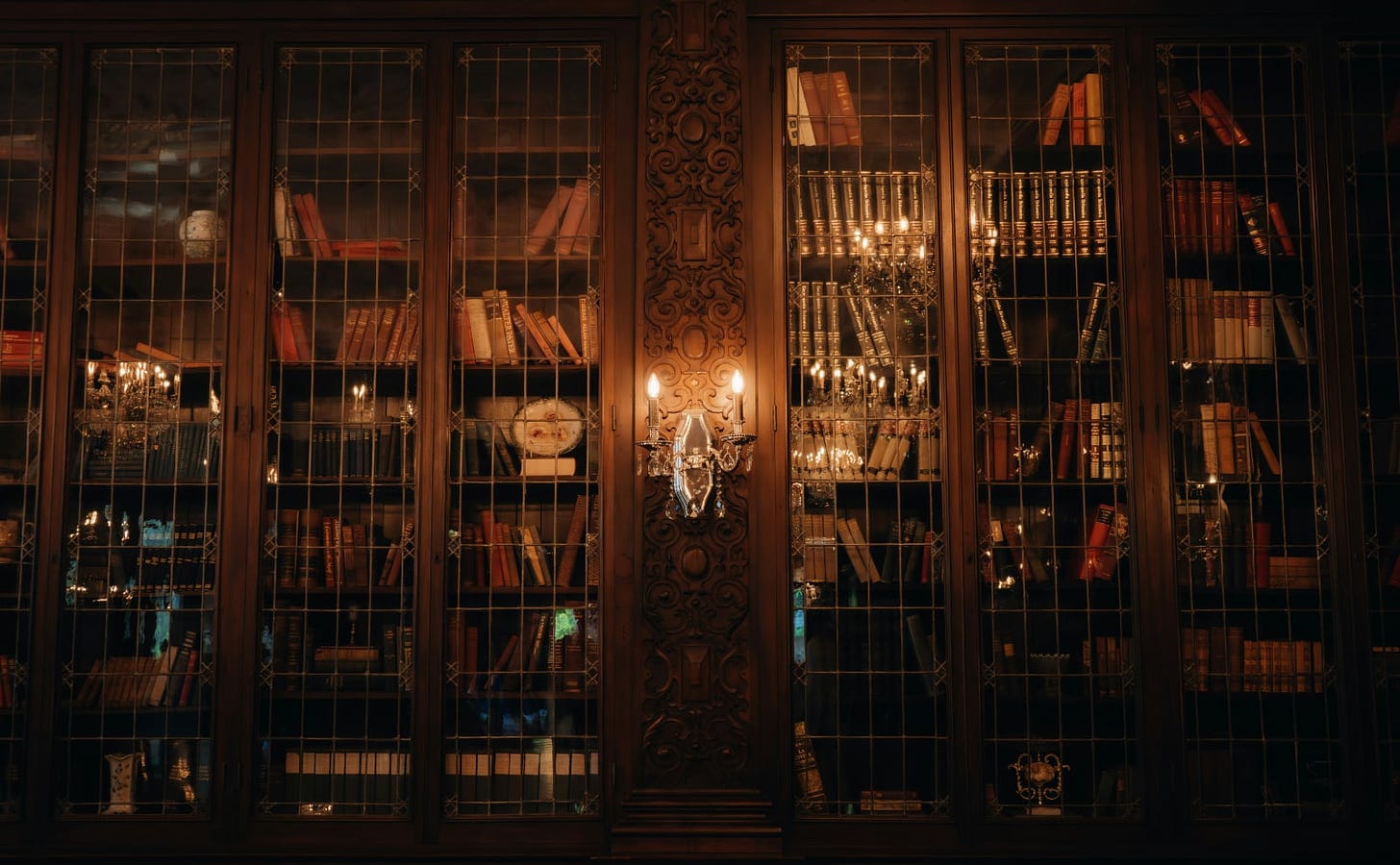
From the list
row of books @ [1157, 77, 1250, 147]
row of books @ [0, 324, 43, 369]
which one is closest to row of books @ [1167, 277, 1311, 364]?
row of books @ [1157, 77, 1250, 147]

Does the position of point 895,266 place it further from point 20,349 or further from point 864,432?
point 20,349

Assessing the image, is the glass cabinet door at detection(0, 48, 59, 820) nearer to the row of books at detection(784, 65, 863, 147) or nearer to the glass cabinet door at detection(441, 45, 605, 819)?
the glass cabinet door at detection(441, 45, 605, 819)

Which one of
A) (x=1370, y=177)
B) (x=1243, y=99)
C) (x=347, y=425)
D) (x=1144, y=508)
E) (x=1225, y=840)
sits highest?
(x=1243, y=99)

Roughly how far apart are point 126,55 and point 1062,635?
3949 mm

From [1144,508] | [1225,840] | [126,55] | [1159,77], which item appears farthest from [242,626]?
[1159,77]

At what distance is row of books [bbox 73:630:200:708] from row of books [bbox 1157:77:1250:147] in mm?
3910

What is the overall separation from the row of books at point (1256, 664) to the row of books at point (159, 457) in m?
3.47

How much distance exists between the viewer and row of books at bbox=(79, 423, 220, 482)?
4.18m

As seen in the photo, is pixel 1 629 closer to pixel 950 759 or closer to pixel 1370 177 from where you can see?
pixel 950 759

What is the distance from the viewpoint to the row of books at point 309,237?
427cm

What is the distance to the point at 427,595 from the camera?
4105 mm

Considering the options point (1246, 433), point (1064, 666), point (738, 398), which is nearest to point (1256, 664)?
point (1064, 666)

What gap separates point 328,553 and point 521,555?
2.22ft

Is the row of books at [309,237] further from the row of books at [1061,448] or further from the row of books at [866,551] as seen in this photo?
the row of books at [1061,448]
